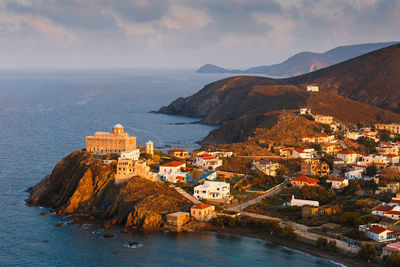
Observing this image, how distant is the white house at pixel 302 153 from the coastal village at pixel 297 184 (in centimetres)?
12

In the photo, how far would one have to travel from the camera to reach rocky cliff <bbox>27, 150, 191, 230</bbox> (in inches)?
1914

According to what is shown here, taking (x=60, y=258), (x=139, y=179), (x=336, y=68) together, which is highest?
(x=336, y=68)

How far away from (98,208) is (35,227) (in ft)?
22.0

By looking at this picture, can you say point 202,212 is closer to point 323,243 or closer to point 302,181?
point 323,243

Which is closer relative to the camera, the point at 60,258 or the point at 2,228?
the point at 60,258

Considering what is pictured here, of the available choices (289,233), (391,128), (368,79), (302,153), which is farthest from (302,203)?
(368,79)

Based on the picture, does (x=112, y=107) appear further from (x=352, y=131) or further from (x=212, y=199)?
(x=212, y=199)

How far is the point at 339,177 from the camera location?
5719 cm

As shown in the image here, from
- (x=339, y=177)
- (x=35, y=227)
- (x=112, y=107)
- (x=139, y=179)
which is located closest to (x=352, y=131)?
(x=339, y=177)

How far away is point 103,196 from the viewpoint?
53656 millimetres

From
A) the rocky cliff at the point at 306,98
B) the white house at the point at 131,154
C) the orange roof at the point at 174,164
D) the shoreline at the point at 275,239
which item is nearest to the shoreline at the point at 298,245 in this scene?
the shoreline at the point at 275,239

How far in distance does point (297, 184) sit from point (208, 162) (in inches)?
473

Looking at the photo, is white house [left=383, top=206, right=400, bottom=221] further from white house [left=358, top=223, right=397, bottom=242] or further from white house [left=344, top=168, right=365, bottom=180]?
white house [left=344, top=168, right=365, bottom=180]

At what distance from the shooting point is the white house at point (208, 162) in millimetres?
62950
